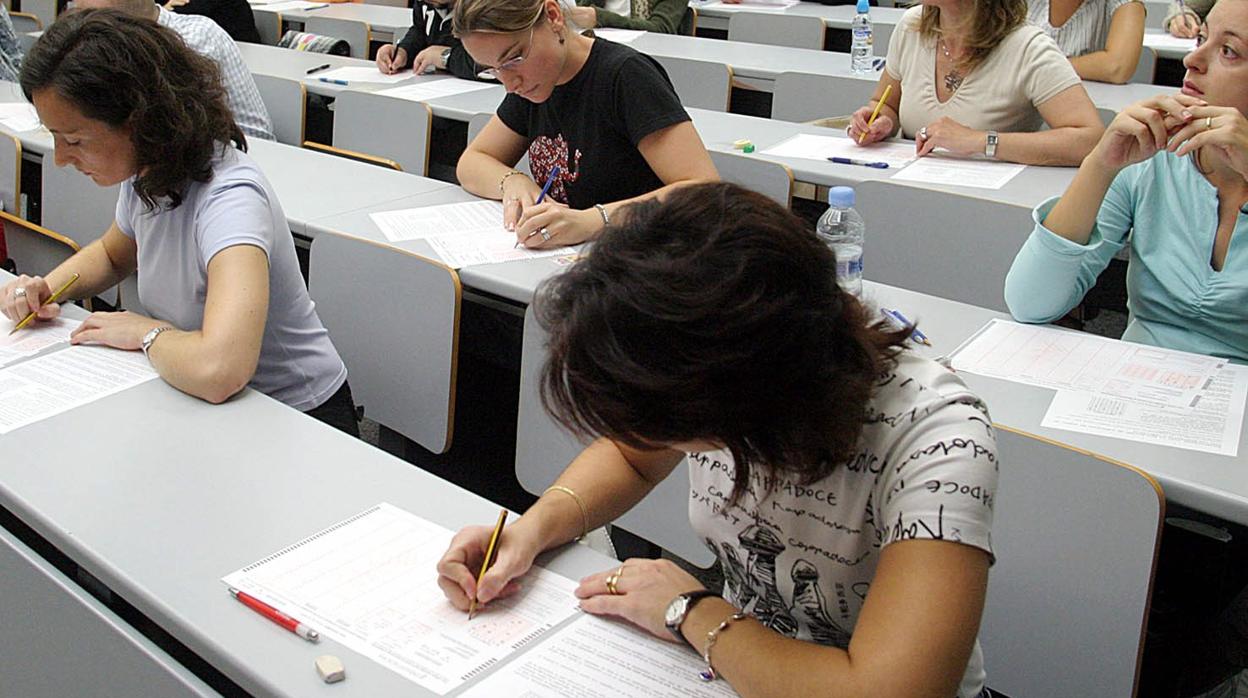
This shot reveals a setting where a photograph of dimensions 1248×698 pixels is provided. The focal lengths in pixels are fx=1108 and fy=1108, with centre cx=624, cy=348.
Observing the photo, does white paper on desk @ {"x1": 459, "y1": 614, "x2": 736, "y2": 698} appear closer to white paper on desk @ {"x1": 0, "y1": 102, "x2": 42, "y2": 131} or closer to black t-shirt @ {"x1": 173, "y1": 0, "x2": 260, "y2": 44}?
white paper on desk @ {"x1": 0, "y1": 102, "x2": 42, "y2": 131}

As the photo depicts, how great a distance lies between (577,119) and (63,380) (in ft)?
3.74

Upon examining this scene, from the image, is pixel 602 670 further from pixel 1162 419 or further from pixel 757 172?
pixel 757 172

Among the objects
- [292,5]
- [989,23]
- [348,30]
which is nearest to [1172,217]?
[989,23]

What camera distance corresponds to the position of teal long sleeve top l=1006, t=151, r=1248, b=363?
1.76 m

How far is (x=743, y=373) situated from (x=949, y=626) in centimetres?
28

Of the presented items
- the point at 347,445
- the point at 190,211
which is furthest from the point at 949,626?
the point at 190,211

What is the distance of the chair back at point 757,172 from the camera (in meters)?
2.61

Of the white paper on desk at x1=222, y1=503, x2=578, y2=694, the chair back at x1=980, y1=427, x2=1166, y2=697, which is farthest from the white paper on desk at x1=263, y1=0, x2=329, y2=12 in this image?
the chair back at x1=980, y1=427, x2=1166, y2=697

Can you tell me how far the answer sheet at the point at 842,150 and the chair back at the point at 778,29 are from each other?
1.84 m

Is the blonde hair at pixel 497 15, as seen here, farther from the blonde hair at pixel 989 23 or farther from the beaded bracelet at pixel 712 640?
the beaded bracelet at pixel 712 640

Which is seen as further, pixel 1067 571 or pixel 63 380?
pixel 63 380

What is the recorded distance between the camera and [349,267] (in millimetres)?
2174

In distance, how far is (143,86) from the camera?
1.71m

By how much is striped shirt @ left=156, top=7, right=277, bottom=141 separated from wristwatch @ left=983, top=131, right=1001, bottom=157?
2075 millimetres
